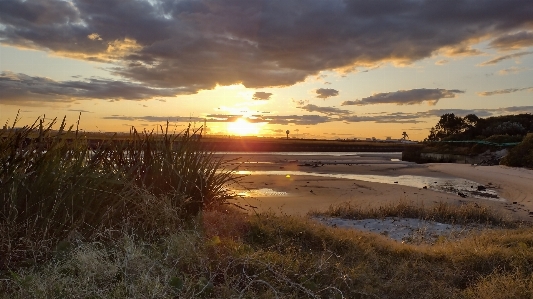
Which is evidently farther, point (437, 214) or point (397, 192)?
point (397, 192)

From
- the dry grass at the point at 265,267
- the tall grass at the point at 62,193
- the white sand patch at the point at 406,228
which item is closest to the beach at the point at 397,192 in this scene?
the white sand patch at the point at 406,228

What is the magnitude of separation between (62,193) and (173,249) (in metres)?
1.52

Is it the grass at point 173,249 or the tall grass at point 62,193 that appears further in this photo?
the tall grass at point 62,193

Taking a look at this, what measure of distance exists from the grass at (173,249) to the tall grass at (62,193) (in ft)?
0.05

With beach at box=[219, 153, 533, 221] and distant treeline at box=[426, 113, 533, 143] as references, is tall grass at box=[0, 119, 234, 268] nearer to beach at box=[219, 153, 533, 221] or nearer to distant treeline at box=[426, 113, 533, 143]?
beach at box=[219, 153, 533, 221]

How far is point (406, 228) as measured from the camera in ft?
32.8

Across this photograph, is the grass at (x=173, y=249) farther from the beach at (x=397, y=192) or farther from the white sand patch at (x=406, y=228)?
the beach at (x=397, y=192)

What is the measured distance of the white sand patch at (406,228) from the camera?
903cm

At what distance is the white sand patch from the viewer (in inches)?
356

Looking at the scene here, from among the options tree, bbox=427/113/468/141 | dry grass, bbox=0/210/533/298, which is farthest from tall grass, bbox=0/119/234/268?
tree, bbox=427/113/468/141

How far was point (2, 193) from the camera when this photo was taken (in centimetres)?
516

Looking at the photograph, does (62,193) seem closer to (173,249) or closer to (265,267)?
(173,249)

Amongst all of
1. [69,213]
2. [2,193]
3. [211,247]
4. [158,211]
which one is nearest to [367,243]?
[211,247]

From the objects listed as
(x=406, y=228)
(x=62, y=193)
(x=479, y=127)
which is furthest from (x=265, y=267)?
(x=479, y=127)
